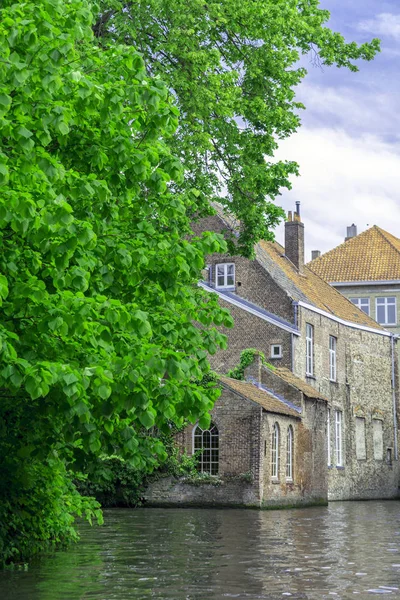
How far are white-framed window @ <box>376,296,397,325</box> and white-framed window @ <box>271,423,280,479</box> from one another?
22030mm

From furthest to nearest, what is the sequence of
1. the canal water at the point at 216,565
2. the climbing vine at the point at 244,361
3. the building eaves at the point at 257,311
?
the building eaves at the point at 257,311 → the climbing vine at the point at 244,361 → the canal water at the point at 216,565

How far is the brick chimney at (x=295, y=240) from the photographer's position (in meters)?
45.3

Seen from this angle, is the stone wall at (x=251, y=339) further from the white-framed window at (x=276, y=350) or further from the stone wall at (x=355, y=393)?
the stone wall at (x=355, y=393)

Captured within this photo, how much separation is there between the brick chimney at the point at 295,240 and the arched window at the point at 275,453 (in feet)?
45.1

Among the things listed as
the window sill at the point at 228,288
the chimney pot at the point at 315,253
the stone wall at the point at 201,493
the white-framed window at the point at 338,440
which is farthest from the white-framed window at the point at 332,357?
the chimney pot at the point at 315,253

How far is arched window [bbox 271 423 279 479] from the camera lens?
33500 millimetres

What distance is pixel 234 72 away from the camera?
1867cm

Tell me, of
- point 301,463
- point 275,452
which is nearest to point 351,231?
point 301,463

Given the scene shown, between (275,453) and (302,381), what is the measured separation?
4916 millimetres

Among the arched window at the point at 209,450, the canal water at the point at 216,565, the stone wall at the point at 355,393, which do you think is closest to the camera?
the canal water at the point at 216,565

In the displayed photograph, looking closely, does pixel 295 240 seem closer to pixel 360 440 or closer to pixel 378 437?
pixel 360 440

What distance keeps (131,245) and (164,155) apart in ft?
3.79

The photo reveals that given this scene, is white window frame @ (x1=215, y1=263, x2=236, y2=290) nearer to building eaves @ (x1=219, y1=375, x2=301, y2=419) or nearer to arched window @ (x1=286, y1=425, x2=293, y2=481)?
building eaves @ (x1=219, y1=375, x2=301, y2=419)

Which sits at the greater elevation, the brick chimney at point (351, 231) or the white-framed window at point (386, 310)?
the brick chimney at point (351, 231)
